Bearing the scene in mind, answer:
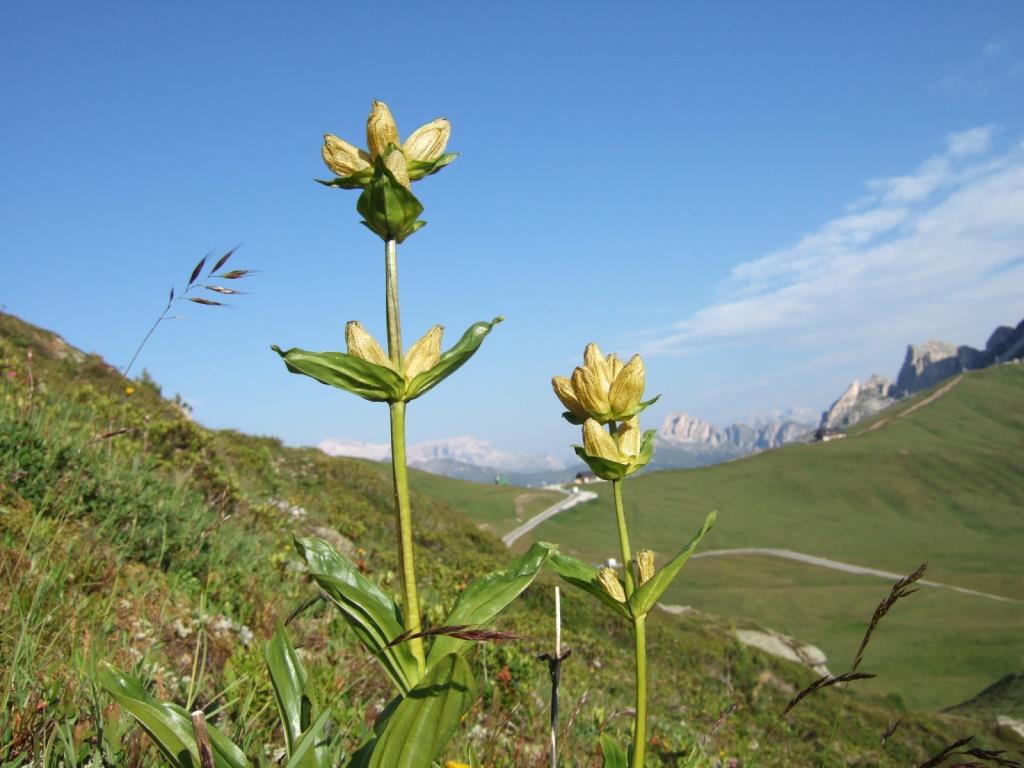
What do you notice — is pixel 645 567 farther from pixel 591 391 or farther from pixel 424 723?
pixel 424 723

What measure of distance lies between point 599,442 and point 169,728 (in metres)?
1.29

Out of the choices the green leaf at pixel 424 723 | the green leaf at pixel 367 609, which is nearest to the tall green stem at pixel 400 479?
the green leaf at pixel 367 609

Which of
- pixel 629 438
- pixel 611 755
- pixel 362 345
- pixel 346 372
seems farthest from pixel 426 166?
pixel 611 755

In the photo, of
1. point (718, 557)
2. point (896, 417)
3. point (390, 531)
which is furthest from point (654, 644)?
point (896, 417)

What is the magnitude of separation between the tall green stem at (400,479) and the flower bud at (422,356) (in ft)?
0.19

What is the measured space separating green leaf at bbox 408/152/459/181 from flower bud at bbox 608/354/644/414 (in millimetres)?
802

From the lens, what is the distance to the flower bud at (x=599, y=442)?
6.70 feet

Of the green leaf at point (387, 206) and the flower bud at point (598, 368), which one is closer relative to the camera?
the green leaf at point (387, 206)

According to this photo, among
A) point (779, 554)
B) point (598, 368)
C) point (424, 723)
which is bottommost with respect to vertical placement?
point (779, 554)

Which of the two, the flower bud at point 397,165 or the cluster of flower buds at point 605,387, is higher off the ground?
the flower bud at point 397,165

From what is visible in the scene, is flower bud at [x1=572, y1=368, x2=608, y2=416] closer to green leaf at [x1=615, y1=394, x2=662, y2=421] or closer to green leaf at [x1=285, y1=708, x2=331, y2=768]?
green leaf at [x1=615, y1=394, x2=662, y2=421]

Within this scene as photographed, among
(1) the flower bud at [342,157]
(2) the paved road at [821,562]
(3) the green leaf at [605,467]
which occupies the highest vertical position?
(1) the flower bud at [342,157]

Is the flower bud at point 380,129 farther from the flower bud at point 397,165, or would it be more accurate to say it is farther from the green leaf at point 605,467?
the green leaf at point 605,467

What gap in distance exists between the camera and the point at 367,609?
5.54 ft
